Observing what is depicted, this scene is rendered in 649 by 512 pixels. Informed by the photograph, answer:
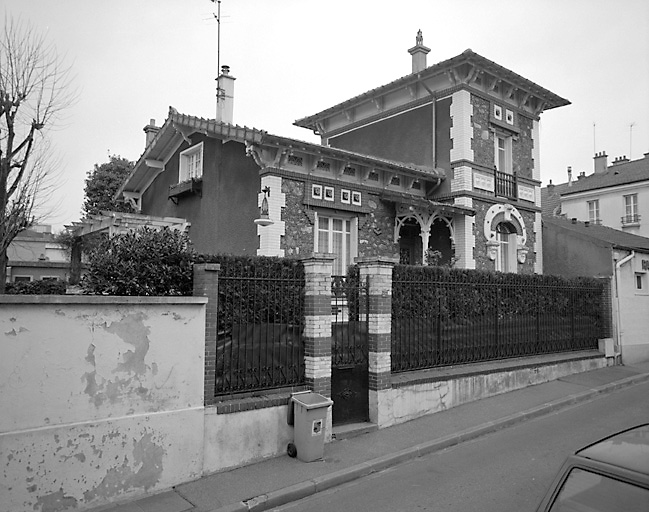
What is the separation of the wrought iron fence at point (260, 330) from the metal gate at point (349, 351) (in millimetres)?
652

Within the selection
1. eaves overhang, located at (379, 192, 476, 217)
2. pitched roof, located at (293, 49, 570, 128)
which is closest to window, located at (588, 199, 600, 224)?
pitched roof, located at (293, 49, 570, 128)

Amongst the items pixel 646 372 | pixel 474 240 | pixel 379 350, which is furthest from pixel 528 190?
pixel 379 350

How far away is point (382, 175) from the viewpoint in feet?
47.9

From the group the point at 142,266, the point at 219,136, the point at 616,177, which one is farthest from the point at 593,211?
the point at 142,266

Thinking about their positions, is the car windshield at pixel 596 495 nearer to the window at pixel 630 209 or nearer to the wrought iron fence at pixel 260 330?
the wrought iron fence at pixel 260 330

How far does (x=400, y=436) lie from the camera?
7.62 m

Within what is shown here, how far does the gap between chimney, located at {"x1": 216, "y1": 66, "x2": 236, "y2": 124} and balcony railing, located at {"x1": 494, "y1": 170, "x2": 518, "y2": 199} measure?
882 centimetres

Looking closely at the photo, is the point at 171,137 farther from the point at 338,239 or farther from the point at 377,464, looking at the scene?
the point at 377,464

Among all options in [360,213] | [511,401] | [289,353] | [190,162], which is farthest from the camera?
[190,162]

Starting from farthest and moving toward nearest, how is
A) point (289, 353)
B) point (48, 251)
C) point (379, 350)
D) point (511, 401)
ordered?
point (48, 251) → point (511, 401) → point (379, 350) → point (289, 353)

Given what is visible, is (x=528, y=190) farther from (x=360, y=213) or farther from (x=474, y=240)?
(x=360, y=213)

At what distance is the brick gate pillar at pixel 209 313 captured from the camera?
6312mm

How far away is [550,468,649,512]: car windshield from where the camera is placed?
8.25 ft

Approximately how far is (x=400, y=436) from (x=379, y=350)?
51.5 inches
